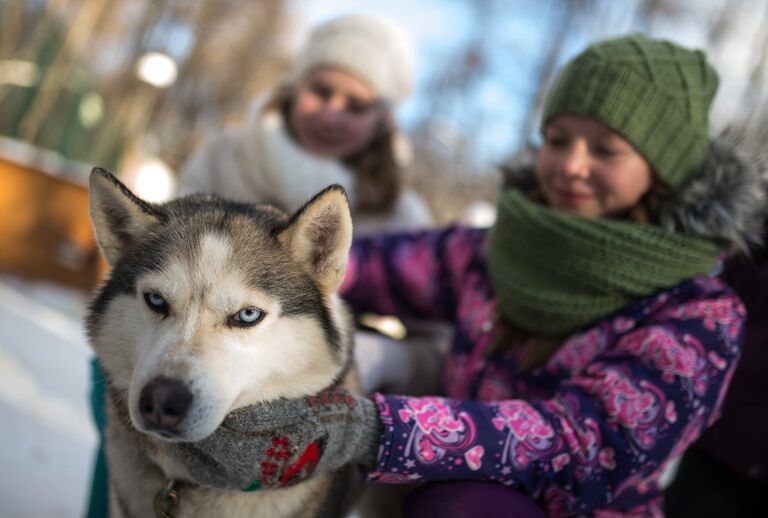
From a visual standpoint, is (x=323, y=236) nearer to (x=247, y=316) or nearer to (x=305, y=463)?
(x=247, y=316)

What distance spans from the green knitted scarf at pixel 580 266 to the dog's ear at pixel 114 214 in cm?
114

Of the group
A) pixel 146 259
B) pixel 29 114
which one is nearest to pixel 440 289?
pixel 146 259

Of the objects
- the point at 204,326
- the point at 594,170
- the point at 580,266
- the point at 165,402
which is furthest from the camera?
the point at 594,170

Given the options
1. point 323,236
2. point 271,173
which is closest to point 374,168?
point 271,173

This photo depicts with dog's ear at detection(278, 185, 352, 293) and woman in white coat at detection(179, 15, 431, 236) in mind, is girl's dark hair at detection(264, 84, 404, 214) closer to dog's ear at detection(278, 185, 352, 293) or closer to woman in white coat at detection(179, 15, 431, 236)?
woman in white coat at detection(179, 15, 431, 236)

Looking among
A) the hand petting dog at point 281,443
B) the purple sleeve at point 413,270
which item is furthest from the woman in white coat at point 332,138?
the hand petting dog at point 281,443

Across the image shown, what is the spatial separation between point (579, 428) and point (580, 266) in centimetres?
52

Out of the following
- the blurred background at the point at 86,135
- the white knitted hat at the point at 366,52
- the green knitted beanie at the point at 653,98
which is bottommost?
the blurred background at the point at 86,135

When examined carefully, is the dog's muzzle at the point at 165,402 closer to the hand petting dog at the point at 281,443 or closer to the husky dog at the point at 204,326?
the husky dog at the point at 204,326

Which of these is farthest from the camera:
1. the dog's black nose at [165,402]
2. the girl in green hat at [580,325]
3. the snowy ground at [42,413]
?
the snowy ground at [42,413]

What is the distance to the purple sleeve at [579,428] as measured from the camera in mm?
1313

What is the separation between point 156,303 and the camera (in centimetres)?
123

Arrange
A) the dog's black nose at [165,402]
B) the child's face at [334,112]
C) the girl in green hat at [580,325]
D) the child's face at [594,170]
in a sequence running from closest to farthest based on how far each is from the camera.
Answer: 1. the dog's black nose at [165,402]
2. the girl in green hat at [580,325]
3. the child's face at [594,170]
4. the child's face at [334,112]

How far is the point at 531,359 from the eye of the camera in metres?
1.76
